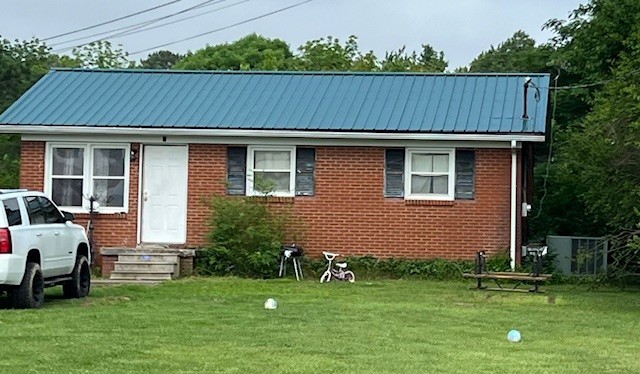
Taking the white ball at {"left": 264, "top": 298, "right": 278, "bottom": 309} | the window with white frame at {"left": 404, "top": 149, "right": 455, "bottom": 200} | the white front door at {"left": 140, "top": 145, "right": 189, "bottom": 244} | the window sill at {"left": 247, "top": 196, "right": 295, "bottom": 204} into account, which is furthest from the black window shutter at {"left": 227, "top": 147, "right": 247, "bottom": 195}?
the white ball at {"left": 264, "top": 298, "right": 278, "bottom": 309}

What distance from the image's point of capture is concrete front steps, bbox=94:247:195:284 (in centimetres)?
2309

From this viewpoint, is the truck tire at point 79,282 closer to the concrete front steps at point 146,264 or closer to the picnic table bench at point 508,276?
the concrete front steps at point 146,264

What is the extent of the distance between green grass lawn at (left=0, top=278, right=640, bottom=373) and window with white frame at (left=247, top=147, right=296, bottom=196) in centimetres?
364

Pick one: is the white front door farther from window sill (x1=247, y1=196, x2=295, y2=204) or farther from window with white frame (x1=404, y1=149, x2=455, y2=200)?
window with white frame (x1=404, y1=149, x2=455, y2=200)

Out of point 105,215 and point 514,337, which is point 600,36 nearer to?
point 105,215

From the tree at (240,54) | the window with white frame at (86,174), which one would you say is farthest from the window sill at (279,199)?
the tree at (240,54)

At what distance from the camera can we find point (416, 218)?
939 inches

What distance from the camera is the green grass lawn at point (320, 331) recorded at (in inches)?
457

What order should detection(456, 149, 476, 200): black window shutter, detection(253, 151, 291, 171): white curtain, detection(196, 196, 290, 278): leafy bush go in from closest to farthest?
detection(196, 196, 290, 278): leafy bush < detection(456, 149, 476, 200): black window shutter < detection(253, 151, 291, 171): white curtain

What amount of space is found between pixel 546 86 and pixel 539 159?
14938 mm

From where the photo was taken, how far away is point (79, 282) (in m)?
18.8

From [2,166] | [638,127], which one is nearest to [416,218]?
[638,127]

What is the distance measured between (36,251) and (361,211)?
8596 millimetres

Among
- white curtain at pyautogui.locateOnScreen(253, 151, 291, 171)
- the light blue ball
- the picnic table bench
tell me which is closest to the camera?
the light blue ball
